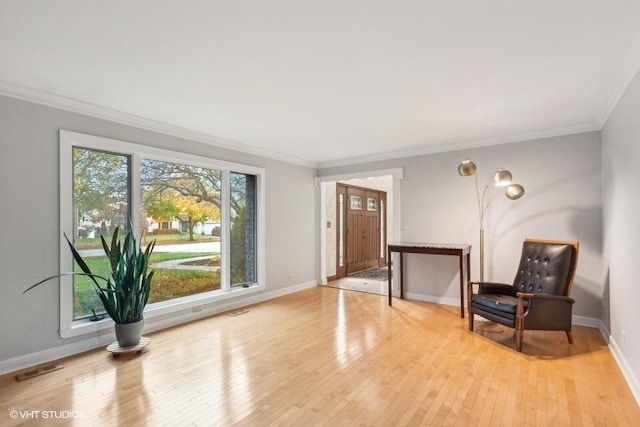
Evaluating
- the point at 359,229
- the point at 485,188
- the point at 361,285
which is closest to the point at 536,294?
the point at 485,188

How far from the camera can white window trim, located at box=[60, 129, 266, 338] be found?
3053mm

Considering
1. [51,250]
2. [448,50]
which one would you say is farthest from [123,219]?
[448,50]

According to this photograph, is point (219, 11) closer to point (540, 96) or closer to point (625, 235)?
point (540, 96)

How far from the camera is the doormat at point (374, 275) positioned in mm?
6928

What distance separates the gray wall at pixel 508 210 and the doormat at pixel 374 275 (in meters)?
1.78

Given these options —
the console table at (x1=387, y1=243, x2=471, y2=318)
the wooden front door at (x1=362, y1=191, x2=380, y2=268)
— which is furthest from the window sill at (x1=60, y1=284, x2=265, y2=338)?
the wooden front door at (x1=362, y1=191, x2=380, y2=268)

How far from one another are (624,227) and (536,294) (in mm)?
1013

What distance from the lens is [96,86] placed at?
9.07 feet

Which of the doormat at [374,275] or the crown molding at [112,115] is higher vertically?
the crown molding at [112,115]

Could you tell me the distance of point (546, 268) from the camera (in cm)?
348

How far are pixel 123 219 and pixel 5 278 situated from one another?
1092mm

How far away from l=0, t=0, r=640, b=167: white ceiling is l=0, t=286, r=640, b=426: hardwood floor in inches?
94.6

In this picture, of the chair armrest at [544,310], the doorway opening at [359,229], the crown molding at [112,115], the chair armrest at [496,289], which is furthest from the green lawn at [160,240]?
the chair armrest at [544,310]

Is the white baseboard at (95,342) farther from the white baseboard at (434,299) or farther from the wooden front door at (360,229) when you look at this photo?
the wooden front door at (360,229)
